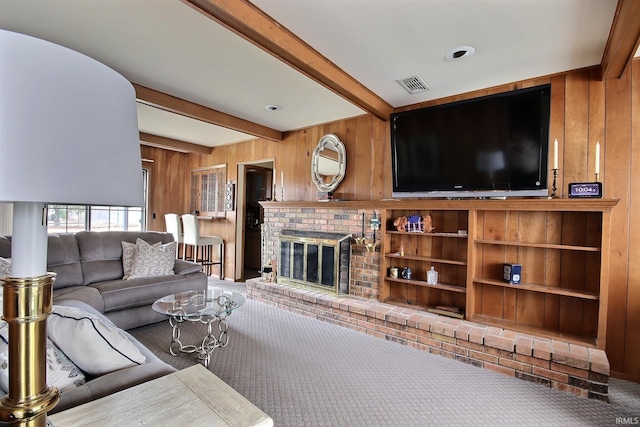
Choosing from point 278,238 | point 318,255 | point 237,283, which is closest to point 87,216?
point 237,283

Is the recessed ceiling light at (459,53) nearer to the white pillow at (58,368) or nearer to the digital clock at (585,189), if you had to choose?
the digital clock at (585,189)

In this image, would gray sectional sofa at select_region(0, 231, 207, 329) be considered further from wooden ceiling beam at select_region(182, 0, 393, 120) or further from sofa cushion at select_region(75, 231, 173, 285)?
wooden ceiling beam at select_region(182, 0, 393, 120)

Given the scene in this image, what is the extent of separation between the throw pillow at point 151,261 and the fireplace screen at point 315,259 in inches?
55.7

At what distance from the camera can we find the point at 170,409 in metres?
0.87

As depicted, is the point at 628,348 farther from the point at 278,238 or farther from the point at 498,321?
the point at 278,238

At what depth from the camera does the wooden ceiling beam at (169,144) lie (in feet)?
16.6

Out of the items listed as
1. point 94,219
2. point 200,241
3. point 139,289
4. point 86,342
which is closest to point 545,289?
point 86,342

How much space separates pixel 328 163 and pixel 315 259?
1285 mm

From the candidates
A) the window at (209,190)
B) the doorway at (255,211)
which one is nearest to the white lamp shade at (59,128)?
the window at (209,190)

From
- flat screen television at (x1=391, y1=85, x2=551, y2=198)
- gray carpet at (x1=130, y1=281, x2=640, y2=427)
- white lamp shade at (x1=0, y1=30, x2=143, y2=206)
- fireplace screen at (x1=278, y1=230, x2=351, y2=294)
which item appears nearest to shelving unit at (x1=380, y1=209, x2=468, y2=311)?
flat screen television at (x1=391, y1=85, x2=551, y2=198)

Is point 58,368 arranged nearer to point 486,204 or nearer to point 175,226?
point 486,204

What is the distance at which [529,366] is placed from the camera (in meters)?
2.40

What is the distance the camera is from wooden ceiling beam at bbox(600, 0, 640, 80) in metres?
1.72

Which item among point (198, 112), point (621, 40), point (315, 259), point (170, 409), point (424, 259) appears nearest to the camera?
point (170, 409)
